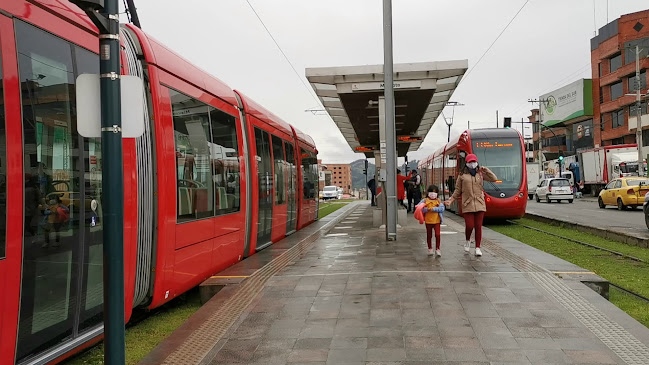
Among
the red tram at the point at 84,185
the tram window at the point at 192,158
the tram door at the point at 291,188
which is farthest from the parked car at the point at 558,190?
the tram window at the point at 192,158

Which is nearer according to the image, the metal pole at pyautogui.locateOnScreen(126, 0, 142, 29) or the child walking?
the metal pole at pyautogui.locateOnScreen(126, 0, 142, 29)

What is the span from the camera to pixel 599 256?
1116cm

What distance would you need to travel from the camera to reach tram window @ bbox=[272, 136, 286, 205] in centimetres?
1276

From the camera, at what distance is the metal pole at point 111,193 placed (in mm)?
3727

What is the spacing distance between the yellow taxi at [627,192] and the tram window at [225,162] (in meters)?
20.9

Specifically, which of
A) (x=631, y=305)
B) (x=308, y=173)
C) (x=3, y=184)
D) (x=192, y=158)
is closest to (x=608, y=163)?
(x=308, y=173)

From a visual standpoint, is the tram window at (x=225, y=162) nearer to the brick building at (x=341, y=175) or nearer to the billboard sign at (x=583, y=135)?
the billboard sign at (x=583, y=135)

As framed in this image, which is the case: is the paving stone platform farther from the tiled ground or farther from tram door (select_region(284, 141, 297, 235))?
tram door (select_region(284, 141, 297, 235))

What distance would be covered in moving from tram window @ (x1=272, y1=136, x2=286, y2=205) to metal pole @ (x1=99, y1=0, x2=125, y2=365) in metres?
8.82

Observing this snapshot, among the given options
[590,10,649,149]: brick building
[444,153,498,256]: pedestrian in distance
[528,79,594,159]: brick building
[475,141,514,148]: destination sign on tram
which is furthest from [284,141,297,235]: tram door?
[528,79,594,159]: brick building

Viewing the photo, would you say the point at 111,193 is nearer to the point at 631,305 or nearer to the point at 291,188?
the point at 631,305

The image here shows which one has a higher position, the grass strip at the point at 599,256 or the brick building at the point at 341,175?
the brick building at the point at 341,175

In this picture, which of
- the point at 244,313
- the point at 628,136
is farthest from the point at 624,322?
the point at 628,136

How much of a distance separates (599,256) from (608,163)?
33970 millimetres
